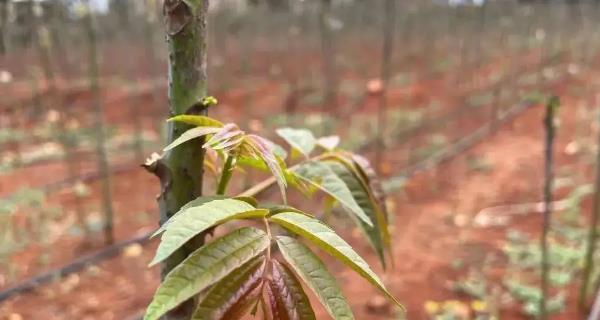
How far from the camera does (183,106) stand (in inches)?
33.1

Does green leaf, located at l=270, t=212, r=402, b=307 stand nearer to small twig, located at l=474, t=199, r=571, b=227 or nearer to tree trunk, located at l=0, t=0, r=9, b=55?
small twig, located at l=474, t=199, r=571, b=227

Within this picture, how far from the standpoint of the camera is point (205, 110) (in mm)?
870

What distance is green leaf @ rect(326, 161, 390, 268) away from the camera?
3.34 ft

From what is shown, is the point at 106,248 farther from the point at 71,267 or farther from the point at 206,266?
the point at 206,266

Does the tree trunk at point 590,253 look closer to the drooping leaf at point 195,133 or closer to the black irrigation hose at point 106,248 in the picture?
the black irrigation hose at point 106,248

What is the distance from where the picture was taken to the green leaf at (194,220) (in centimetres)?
55

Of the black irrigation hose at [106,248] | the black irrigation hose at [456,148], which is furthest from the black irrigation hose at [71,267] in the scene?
the black irrigation hose at [456,148]

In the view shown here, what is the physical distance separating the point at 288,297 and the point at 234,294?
2.5 inches

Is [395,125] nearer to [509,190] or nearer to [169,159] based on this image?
[509,190]

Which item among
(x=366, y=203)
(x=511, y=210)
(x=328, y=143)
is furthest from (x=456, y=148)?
(x=366, y=203)

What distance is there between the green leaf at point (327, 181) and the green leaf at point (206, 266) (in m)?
0.21

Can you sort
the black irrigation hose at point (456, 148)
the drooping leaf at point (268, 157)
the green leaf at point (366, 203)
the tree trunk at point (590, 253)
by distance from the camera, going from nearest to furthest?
the drooping leaf at point (268, 157)
the green leaf at point (366, 203)
the tree trunk at point (590, 253)
the black irrigation hose at point (456, 148)

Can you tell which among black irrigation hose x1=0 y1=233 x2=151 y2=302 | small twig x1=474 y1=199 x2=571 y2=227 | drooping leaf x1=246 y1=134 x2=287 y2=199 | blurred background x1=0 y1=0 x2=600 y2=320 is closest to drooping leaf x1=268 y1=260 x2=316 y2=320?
drooping leaf x1=246 y1=134 x2=287 y2=199

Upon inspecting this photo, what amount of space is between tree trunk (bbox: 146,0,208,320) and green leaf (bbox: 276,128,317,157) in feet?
0.82
